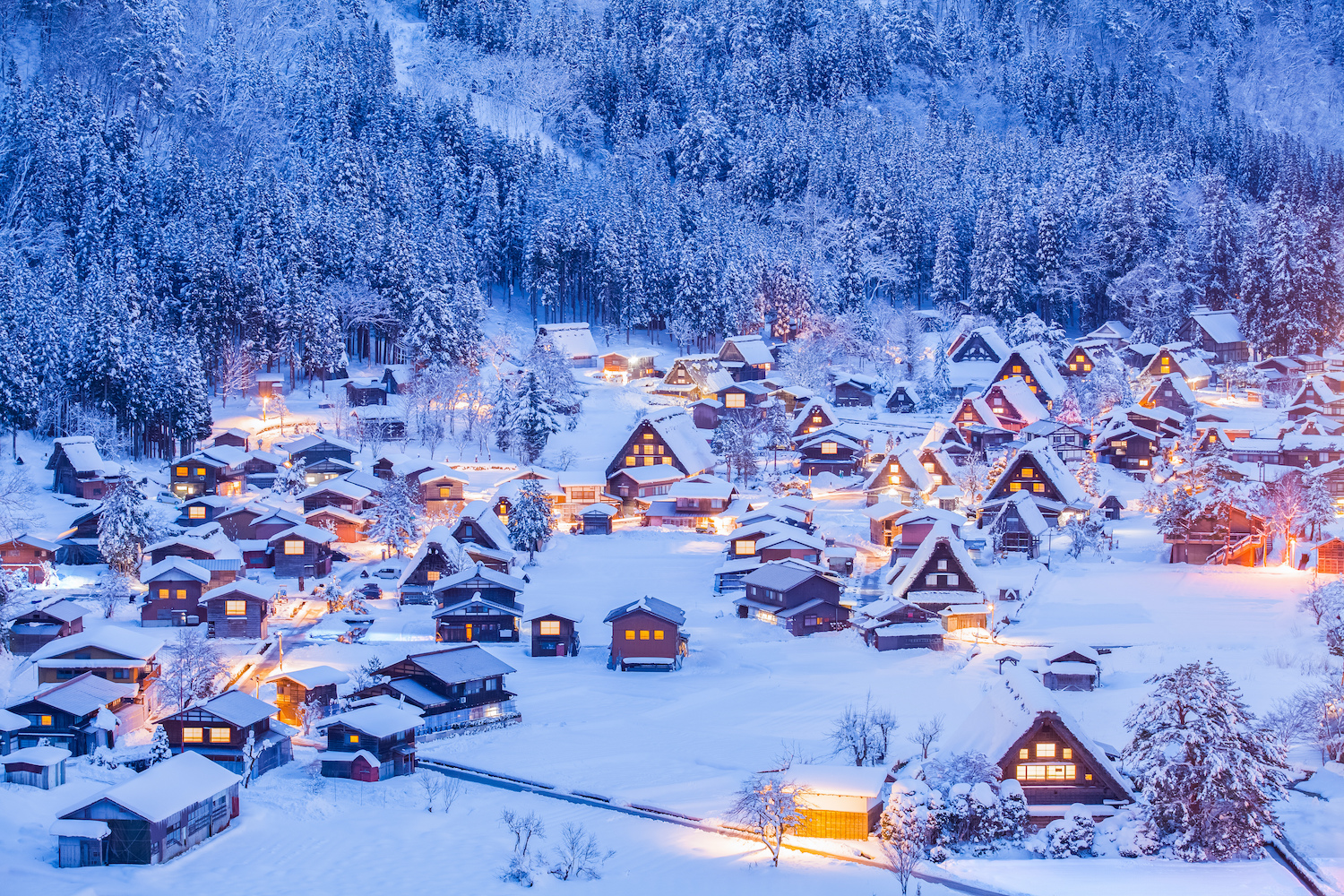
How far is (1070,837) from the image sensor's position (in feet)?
92.7

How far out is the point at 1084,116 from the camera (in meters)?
127

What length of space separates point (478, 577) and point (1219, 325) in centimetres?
6168

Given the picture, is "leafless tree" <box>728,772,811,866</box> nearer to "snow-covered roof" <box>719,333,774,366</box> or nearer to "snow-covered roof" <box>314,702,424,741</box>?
"snow-covered roof" <box>314,702,424,741</box>

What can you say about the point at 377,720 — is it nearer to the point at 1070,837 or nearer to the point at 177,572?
the point at 177,572

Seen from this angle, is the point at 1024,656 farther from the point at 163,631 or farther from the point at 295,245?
the point at 295,245

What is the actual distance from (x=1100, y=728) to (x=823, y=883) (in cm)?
1113

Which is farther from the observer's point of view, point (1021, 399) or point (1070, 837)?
point (1021, 399)

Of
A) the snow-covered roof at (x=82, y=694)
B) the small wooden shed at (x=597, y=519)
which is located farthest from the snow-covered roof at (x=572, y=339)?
the snow-covered roof at (x=82, y=694)

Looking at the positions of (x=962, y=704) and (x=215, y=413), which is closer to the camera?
(x=962, y=704)

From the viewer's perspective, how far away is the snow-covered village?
2900 cm

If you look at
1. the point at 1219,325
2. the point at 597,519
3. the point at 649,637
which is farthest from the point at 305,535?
the point at 1219,325

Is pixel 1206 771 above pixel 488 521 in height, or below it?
below

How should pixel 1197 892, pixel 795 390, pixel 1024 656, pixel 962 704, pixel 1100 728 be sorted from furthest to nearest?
pixel 795 390
pixel 1024 656
pixel 962 704
pixel 1100 728
pixel 1197 892

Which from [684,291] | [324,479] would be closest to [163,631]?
[324,479]
